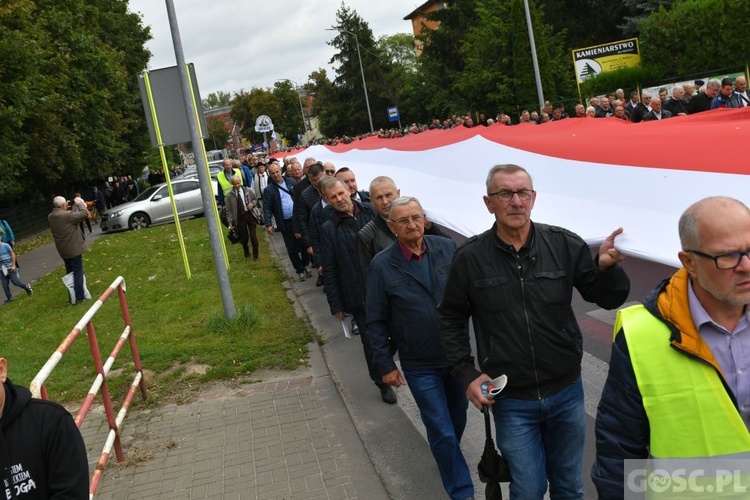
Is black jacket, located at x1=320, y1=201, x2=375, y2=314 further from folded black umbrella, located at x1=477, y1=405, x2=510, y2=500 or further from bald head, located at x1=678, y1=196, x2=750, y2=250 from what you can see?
bald head, located at x1=678, y1=196, x2=750, y2=250

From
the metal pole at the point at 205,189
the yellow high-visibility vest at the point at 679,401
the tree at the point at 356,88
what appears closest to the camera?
the yellow high-visibility vest at the point at 679,401

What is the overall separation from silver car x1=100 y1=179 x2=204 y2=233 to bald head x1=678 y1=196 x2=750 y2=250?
2630cm

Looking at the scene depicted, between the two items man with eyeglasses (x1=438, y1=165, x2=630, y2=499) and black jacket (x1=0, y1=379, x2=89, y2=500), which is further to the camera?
man with eyeglasses (x1=438, y1=165, x2=630, y2=499)

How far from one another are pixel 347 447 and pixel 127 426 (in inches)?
90.9

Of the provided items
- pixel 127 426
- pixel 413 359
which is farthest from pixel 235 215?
pixel 413 359

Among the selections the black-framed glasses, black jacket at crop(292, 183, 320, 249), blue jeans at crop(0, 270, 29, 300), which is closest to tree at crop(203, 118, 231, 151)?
blue jeans at crop(0, 270, 29, 300)

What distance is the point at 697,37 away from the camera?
27.8 m

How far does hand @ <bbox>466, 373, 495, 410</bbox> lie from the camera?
3.43 m

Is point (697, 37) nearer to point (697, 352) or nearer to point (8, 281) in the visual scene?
point (8, 281)

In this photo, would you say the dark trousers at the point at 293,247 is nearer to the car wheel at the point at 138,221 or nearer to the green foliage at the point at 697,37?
the car wheel at the point at 138,221

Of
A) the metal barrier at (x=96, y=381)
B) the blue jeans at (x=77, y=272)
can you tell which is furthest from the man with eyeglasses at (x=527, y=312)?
the blue jeans at (x=77, y=272)

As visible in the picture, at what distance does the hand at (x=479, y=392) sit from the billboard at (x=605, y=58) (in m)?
29.1

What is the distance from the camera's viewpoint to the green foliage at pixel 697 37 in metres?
26.5

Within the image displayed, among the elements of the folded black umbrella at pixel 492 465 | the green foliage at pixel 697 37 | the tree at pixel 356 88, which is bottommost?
the folded black umbrella at pixel 492 465
